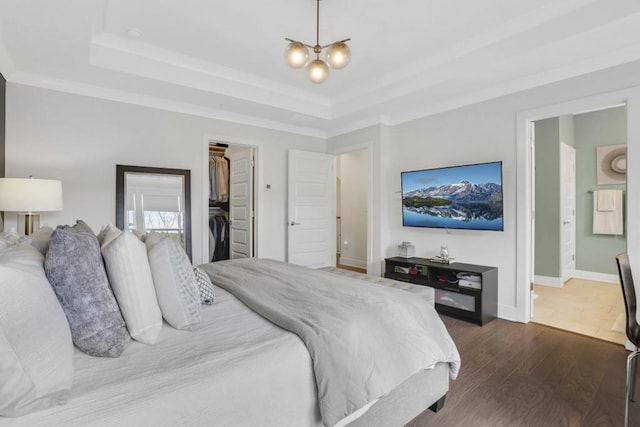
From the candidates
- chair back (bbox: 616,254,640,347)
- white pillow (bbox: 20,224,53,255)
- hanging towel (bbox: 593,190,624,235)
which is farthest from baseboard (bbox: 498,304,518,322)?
white pillow (bbox: 20,224,53,255)

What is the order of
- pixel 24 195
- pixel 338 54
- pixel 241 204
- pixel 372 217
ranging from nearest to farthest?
pixel 338 54 → pixel 24 195 → pixel 372 217 → pixel 241 204

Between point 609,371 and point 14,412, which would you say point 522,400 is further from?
point 14,412

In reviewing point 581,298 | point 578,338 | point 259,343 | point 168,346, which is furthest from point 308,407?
point 581,298

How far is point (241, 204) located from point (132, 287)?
3.73 m

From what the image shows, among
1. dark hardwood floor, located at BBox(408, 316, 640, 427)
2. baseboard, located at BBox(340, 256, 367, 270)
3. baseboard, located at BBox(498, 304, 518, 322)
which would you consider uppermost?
baseboard, located at BBox(340, 256, 367, 270)

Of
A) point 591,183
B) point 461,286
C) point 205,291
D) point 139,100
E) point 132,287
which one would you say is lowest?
point 461,286

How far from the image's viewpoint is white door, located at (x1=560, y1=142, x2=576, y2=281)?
475cm

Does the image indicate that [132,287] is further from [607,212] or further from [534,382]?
[607,212]

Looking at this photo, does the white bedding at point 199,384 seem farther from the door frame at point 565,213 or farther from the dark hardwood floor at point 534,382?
the door frame at point 565,213

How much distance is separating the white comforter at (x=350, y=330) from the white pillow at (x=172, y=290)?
311mm

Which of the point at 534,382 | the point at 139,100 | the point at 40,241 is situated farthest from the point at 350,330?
the point at 139,100

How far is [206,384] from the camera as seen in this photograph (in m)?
1.00

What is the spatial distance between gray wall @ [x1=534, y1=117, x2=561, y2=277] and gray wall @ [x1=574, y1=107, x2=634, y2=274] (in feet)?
2.65

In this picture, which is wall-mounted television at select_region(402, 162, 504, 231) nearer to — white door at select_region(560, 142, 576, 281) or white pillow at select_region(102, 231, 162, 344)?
white door at select_region(560, 142, 576, 281)
